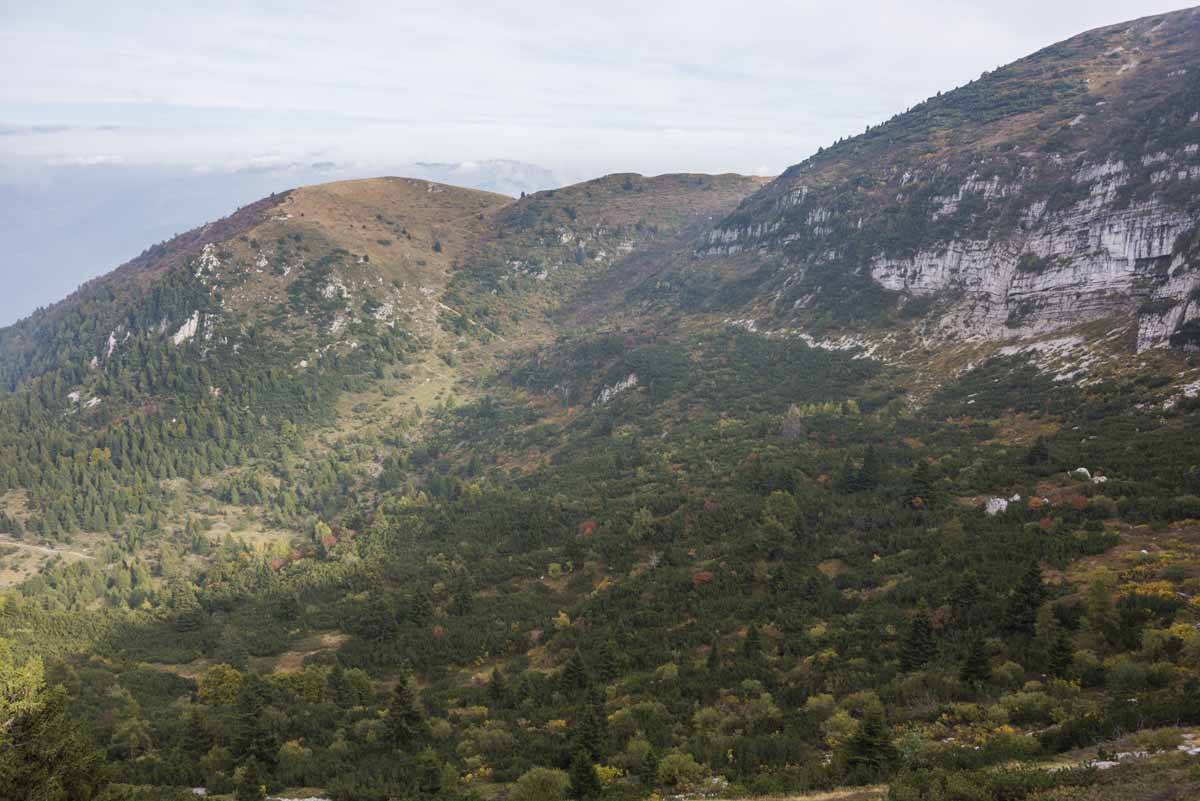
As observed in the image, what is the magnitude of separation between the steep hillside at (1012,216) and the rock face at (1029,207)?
1.07 ft

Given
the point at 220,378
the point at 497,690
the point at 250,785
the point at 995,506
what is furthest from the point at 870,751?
the point at 220,378

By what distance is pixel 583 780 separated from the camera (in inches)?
1257

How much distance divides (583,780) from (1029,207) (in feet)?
395

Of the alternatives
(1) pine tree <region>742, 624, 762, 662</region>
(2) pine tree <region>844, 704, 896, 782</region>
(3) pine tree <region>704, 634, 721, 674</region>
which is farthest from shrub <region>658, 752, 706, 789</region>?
(1) pine tree <region>742, 624, 762, 662</region>

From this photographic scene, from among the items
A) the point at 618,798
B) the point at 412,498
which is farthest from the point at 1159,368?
the point at 412,498

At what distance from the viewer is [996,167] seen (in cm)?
12356

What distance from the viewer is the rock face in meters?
90.0

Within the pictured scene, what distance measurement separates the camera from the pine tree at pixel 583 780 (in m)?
31.7

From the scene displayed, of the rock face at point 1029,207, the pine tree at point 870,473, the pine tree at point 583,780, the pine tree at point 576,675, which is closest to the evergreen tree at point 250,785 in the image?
the pine tree at point 583,780

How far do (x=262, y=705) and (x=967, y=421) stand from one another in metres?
82.0

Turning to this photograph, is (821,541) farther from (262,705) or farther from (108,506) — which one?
(108,506)

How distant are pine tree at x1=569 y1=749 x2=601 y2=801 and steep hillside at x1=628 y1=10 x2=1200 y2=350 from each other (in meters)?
78.8

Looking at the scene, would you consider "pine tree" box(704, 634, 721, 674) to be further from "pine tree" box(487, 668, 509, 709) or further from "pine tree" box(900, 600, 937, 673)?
"pine tree" box(487, 668, 509, 709)

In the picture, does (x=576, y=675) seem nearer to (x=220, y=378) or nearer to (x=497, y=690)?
→ (x=497, y=690)
